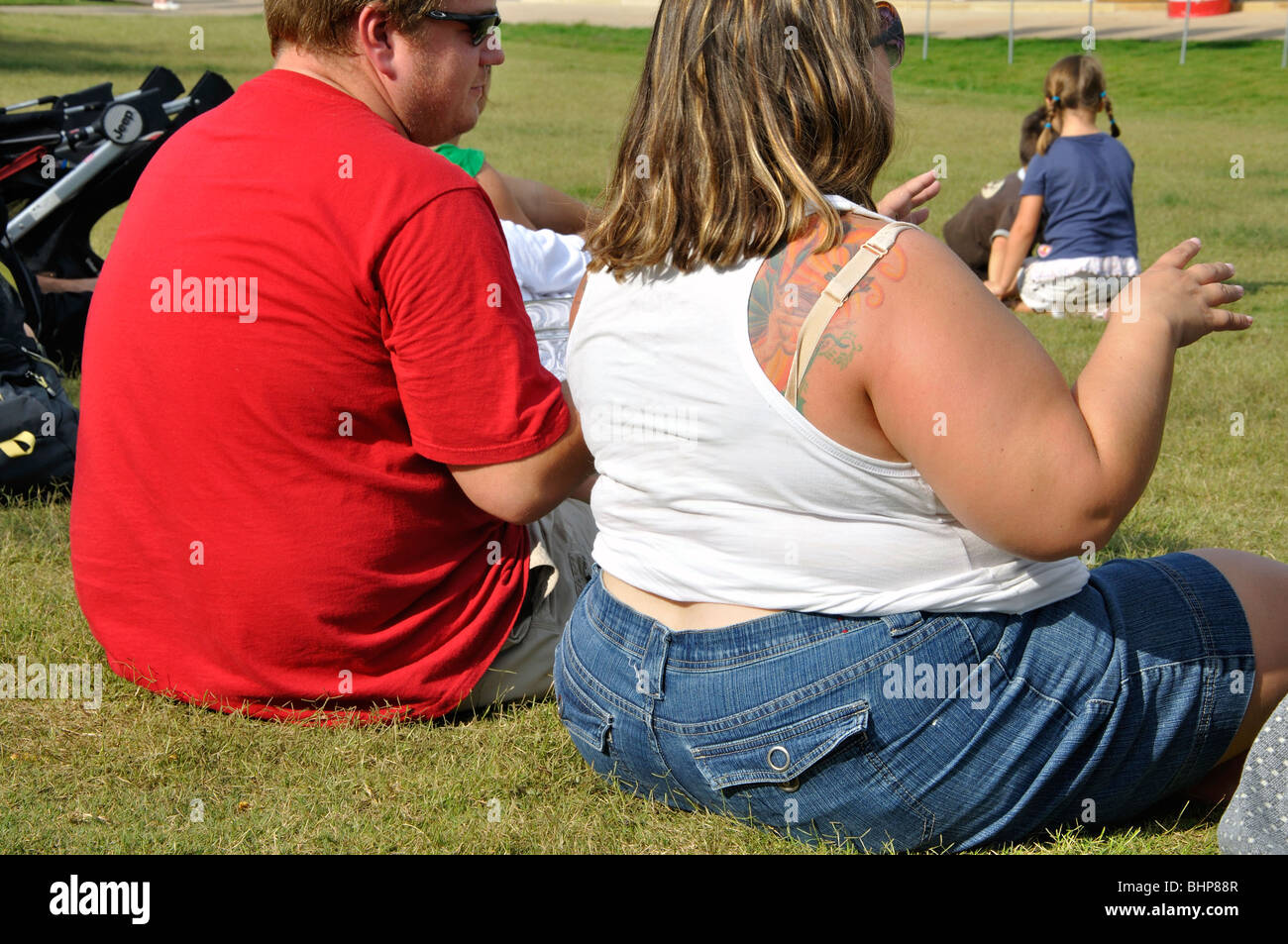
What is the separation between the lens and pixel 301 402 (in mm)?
2287

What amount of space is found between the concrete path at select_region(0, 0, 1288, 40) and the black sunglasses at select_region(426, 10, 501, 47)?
31.7m

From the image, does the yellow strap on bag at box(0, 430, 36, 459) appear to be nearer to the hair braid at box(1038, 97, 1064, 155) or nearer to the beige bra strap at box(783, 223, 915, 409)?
the beige bra strap at box(783, 223, 915, 409)

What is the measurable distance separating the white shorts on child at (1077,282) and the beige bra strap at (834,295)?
5985mm

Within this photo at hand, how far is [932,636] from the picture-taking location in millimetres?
1862

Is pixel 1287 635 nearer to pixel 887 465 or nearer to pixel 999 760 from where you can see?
pixel 999 760

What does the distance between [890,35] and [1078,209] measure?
5.86 meters

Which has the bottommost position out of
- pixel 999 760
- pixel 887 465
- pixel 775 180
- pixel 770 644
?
pixel 999 760

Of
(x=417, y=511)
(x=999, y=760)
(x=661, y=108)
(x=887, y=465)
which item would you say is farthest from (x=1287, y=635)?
(x=417, y=511)

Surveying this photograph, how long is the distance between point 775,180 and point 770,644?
25.3 inches

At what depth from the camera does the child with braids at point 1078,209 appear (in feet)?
24.1

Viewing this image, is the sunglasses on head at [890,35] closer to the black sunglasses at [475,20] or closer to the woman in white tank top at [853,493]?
the woman in white tank top at [853,493]

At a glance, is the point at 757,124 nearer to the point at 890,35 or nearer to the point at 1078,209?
the point at 890,35

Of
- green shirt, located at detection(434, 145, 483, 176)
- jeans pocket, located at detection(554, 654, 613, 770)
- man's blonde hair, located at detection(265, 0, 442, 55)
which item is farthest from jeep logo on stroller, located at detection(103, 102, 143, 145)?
jeans pocket, located at detection(554, 654, 613, 770)

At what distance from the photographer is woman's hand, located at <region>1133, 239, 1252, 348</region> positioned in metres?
1.92
